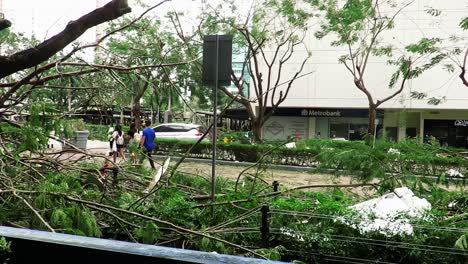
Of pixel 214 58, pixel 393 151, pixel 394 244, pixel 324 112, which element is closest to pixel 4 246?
pixel 214 58

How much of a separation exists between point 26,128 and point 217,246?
1.93 metres

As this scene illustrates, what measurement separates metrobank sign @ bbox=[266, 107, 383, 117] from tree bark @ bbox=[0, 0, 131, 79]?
1041 inches

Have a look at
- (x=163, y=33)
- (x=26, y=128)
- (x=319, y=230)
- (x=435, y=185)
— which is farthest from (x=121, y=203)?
(x=163, y=33)

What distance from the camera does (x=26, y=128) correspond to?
3.69 m

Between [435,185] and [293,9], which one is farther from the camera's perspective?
[293,9]

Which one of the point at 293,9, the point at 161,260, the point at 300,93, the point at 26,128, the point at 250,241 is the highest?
the point at 293,9

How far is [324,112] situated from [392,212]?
25717 mm

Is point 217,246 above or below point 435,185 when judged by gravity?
below

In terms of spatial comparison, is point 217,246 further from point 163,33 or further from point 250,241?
point 163,33

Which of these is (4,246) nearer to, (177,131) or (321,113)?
(177,131)

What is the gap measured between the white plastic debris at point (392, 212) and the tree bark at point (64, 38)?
7.82 ft

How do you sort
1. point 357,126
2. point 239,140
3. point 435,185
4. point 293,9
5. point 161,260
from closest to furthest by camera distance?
1. point 161,260
2. point 435,185
3. point 293,9
4. point 239,140
5. point 357,126

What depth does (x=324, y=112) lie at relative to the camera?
28875mm

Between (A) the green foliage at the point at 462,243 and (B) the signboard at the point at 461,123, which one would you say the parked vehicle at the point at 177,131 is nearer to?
(B) the signboard at the point at 461,123
